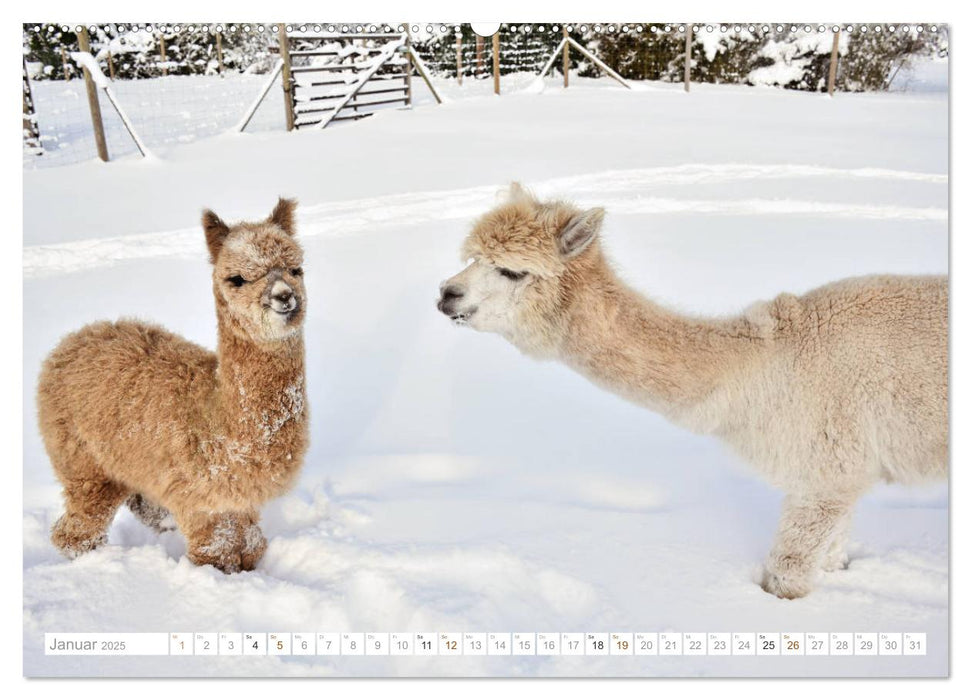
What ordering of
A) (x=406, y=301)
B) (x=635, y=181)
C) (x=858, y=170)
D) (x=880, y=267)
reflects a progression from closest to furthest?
(x=880, y=267), (x=858, y=170), (x=635, y=181), (x=406, y=301)

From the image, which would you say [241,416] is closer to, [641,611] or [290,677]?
[290,677]

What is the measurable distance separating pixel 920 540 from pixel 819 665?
2.20ft

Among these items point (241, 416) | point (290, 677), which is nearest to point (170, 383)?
point (241, 416)

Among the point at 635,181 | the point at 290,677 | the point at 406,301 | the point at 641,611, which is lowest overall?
the point at 290,677

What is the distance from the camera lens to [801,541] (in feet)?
7.91

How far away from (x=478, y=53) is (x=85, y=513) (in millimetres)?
2419

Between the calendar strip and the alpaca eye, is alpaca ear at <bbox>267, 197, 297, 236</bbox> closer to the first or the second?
the alpaca eye

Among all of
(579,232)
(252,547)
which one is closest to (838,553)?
(579,232)

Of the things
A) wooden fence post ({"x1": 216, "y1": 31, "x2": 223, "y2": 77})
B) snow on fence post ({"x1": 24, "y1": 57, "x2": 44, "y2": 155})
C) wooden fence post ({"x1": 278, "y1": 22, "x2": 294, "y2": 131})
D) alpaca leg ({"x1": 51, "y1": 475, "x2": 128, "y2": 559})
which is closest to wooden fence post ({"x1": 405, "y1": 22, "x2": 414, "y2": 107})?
wooden fence post ({"x1": 278, "y1": 22, "x2": 294, "y2": 131})

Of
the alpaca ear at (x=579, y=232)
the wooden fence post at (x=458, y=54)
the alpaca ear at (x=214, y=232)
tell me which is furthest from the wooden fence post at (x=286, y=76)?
the alpaca ear at (x=579, y=232)

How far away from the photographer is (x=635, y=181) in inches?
150

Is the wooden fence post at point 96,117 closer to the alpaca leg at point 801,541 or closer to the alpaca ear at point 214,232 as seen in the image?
the alpaca ear at point 214,232

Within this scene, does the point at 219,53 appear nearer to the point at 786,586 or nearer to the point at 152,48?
the point at 152,48

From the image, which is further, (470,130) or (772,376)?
(470,130)
